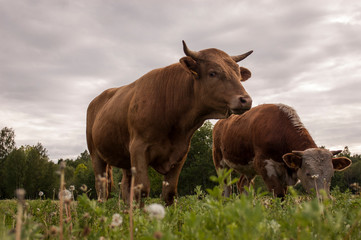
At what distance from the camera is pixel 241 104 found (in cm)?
446

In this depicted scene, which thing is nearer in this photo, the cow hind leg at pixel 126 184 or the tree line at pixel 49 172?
the cow hind leg at pixel 126 184

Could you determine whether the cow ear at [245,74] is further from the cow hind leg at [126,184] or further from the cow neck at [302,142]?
the cow hind leg at [126,184]

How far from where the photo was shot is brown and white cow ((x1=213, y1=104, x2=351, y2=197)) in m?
7.11

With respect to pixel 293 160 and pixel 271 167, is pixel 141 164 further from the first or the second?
pixel 271 167

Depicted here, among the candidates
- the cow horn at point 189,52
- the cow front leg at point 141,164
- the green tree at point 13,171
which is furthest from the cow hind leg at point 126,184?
the green tree at point 13,171

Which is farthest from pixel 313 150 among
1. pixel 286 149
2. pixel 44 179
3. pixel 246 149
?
pixel 44 179

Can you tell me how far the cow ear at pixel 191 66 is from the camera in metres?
4.96

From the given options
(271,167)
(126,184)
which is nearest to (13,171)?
(126,184)

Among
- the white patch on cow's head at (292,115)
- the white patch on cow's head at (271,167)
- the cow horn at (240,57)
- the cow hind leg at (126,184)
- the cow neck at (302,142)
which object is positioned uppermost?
the cow horn at (240,57)

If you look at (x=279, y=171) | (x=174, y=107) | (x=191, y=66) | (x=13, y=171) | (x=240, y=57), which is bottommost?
(x=279, y=171)

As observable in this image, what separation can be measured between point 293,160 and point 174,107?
11.5ft

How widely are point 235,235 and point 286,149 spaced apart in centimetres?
702

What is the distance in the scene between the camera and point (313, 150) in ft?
23.8

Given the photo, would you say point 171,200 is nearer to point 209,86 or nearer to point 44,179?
point 209,86
